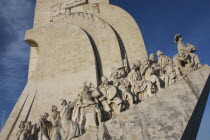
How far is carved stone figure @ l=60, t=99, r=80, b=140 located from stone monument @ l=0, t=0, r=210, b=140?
0.08 ft

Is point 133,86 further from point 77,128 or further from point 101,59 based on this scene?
point 101,59

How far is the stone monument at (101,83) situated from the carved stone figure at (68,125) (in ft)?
0.08

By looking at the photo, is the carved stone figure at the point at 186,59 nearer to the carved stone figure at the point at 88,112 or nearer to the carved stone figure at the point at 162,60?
the carved stone figure at the point at 162,60

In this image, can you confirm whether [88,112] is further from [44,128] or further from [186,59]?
[186,59]

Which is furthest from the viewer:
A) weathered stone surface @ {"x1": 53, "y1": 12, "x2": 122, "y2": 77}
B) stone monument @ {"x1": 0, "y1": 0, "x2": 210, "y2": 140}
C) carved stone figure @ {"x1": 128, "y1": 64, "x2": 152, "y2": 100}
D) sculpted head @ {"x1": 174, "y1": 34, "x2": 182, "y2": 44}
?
weathered stone surface @ {"x1": 53, "y1": 12, "x2": 122, "y2": 77}

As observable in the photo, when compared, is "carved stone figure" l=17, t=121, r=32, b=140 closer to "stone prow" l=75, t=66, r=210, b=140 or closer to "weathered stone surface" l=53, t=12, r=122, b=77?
"stone prow" l=75, t=66, r=210, b=140

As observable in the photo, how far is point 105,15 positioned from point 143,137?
7538mm

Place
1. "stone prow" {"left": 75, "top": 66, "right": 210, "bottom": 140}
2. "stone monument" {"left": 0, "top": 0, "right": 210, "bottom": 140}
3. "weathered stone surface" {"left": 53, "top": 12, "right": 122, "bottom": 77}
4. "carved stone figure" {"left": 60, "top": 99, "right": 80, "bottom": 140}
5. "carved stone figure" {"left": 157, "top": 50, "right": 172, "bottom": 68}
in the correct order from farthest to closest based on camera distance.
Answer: "weathered stone surface" {"left": 53, "top": 12, "right": 122, "bottom": 77}
"carved stone figure" {"left": 157, "top": 50, "right": 172, "bottom": 68}
"carved stone figure" {"left": 60, "top": 99, "right": 80, "bottom": 140}
"stone monument" {"left": 0, "top": 0, "right": 210, "bottom": 140}
"stone prow" {"left": 75, "top": 66, "right": 210, "bottom": 140}

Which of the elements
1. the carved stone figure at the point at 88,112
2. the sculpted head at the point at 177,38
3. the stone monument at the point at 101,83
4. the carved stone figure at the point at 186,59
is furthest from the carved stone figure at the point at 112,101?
the sculpted head at the point at 177,38

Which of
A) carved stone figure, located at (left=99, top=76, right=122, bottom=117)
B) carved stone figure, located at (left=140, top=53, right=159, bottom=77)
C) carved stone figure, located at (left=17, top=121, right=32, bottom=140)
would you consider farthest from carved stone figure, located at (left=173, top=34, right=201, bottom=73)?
carved stone figure, located at (left=17, top=121, right=32, bottom=140)

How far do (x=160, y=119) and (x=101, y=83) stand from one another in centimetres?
372

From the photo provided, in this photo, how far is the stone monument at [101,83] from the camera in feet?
12.3

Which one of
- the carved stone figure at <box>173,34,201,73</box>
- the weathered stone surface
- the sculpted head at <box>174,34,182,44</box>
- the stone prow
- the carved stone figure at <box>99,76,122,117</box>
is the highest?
the weathered stone surface

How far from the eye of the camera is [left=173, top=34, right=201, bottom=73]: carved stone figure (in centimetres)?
524
